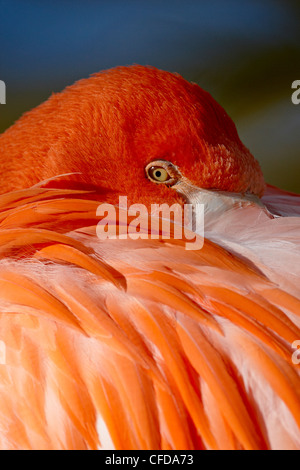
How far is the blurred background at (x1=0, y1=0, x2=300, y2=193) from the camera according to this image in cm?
187

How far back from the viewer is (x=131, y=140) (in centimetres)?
115

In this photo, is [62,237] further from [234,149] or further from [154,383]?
[234,149]

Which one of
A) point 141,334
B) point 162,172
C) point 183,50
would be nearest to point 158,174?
point 162,172

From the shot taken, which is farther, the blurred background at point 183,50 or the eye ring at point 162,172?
the blurred background at point 183,50

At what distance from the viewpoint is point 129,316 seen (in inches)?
28.0

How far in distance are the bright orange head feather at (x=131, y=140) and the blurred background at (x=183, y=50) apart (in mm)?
818

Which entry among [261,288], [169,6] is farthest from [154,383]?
[169,6]

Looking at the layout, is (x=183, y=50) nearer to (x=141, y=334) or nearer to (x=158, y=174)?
(x=158, y=174)

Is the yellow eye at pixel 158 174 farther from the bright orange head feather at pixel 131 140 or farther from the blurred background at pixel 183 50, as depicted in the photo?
the blurred background at pixel 183 50

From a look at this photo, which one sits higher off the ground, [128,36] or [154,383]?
[128,36]

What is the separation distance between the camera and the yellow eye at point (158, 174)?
45.6 inches

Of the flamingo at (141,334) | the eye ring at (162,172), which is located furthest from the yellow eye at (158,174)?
the flamingo at (141,334)
